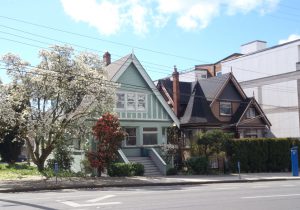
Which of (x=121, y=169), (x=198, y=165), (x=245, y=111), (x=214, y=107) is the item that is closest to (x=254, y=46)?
(x=245, y=111)

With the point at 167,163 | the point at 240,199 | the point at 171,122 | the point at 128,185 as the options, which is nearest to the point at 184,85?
the point at 171,122

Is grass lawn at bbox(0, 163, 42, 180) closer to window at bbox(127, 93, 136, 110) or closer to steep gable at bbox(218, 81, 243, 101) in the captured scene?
window at bbox(127, 93, 136, 110)

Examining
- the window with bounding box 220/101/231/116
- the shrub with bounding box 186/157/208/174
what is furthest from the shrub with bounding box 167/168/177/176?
the window with bounding box 220/101/231/116

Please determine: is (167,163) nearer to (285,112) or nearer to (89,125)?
(89,125)

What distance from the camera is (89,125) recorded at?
27.6 meters

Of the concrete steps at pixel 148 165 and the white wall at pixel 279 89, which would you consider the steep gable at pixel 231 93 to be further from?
the concrete steps at pixel 148 165

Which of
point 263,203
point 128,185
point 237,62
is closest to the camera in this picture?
point 263,203

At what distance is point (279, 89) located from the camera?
47469 mm

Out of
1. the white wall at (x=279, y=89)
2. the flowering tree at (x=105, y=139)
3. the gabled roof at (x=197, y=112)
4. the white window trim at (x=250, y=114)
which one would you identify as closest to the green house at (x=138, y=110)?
the gabled roof at (x=197, y=112)

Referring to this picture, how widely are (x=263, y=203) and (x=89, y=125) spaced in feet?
53.0

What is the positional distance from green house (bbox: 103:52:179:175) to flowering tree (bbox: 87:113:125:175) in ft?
17.3

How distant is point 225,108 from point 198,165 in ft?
38.4

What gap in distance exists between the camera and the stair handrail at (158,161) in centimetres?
3008

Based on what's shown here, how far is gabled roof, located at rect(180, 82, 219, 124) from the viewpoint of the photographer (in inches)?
1431
